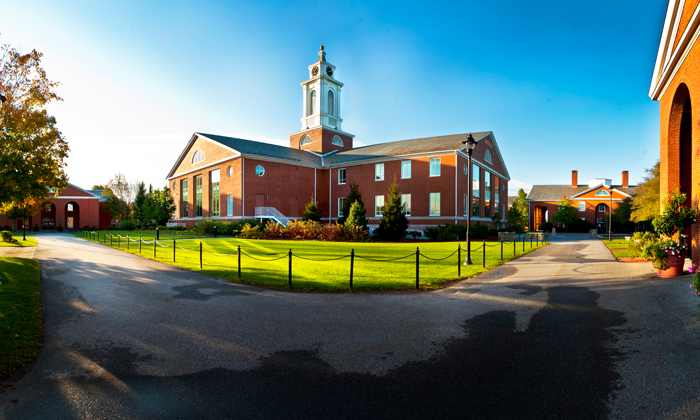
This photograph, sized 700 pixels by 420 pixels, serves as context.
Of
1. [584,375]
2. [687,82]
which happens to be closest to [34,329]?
[584,375]

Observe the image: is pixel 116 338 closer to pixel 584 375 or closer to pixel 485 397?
pixel 485 397

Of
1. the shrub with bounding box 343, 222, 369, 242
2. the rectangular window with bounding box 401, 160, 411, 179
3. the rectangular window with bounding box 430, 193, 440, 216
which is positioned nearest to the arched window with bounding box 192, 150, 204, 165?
the rectangular window with bounding box 401, 160, 411, 179

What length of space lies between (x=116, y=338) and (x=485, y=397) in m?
5.23

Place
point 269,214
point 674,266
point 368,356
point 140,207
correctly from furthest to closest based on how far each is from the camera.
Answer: point 140,207 → point 269,214 → point 674,266 → point 368,356

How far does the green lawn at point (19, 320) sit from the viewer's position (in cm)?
458

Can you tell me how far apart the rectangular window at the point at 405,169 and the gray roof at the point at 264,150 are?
10135 millimetres

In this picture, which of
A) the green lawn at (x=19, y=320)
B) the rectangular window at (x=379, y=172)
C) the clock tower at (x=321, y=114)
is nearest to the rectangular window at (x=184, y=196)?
the clock tower at (x=321, y=114)

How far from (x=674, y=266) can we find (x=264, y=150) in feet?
107

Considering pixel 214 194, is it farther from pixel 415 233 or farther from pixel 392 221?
pixel 415 233

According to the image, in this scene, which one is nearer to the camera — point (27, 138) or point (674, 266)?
point (674, 266)

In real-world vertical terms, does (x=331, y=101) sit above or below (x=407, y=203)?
above

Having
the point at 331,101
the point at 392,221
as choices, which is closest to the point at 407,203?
the point at 392,221

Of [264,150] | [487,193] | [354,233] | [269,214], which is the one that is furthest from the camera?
[487,193]

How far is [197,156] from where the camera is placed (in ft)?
133
